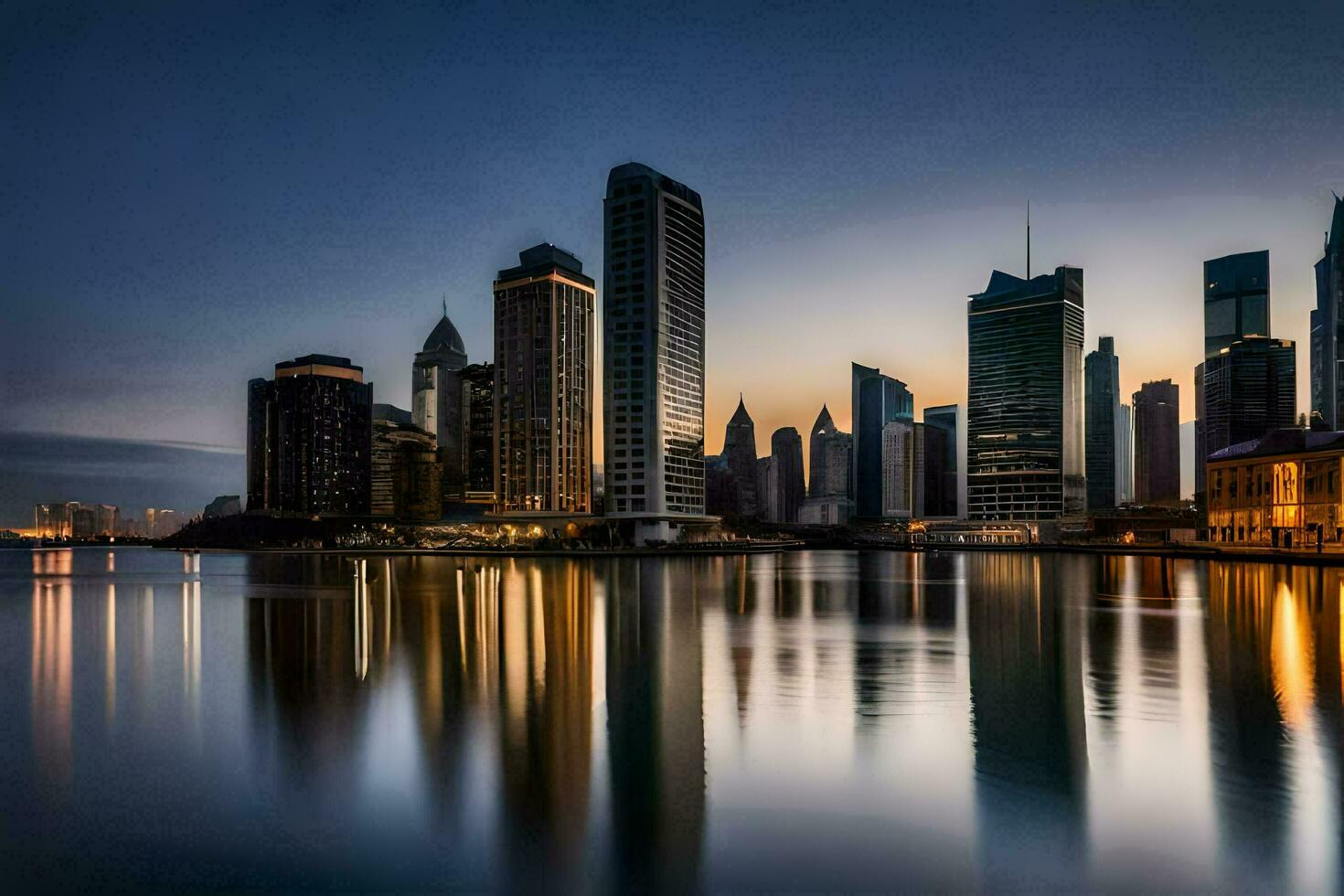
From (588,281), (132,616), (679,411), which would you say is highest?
(588,281)

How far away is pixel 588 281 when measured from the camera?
188 m

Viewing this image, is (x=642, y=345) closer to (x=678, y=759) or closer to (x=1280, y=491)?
(x=1280, y=491)

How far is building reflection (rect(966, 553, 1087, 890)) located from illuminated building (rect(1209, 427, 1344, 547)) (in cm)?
8298

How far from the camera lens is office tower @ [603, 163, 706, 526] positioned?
151375 mm

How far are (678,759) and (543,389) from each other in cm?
16302

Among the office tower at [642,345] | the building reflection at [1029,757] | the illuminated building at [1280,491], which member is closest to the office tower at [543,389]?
the office tower at [642,345]

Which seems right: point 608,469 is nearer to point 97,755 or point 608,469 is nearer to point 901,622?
point 901,622

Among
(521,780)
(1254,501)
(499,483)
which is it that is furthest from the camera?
(499,483)

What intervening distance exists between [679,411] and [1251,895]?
500 ft

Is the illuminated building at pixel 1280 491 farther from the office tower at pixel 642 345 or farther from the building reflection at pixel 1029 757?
the office tower at pixel 642 345

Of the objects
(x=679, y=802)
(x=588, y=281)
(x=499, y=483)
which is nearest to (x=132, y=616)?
(x=679, y=802)

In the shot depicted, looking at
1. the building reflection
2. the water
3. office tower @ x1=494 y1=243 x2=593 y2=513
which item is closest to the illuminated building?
the water

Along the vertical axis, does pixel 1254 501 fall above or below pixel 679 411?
below

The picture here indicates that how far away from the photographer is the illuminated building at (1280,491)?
91.6 m
